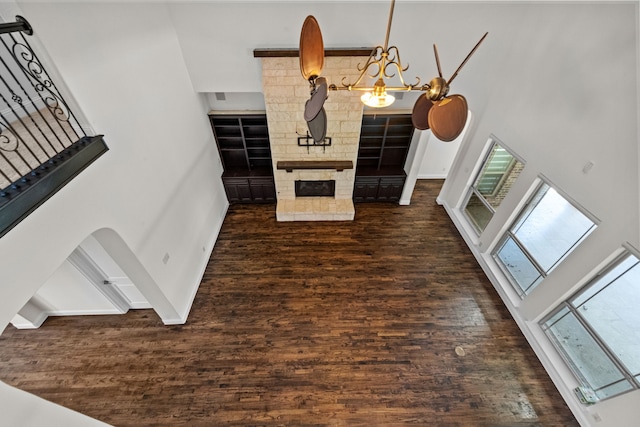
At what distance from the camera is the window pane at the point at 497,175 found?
15.1ft

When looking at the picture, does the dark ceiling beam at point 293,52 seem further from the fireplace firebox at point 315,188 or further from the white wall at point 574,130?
the fireplace firebox at point 315,188

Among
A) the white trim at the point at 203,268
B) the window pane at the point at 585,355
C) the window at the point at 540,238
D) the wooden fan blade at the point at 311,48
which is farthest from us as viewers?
the white trim at the point at 203,268

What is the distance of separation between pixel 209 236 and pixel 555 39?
6.24 meters

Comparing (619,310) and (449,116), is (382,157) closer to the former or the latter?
(619,310)

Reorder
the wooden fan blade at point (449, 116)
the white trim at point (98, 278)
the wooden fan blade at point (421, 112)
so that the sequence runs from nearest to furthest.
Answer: the wooden fan blade at point (449, 116) → the wooden fan blade at point (421, 112) → the white trim at point (98, 278)

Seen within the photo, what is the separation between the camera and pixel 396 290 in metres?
4.82

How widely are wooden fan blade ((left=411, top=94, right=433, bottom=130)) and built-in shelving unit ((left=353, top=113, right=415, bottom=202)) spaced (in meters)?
3.79

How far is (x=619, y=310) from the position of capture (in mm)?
3170

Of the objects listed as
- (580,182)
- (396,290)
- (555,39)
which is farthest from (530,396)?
(555,39)

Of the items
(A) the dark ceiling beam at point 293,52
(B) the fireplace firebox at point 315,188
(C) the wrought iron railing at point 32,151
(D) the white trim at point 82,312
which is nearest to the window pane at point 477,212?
(B) the fireplace firebox at point 315,188

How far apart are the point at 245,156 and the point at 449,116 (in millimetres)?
5313

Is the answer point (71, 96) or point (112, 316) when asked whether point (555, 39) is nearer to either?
point (71, 96)

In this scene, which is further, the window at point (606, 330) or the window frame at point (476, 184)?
the window frame at point (476, 184)

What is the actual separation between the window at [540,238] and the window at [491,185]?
60 centimetres
